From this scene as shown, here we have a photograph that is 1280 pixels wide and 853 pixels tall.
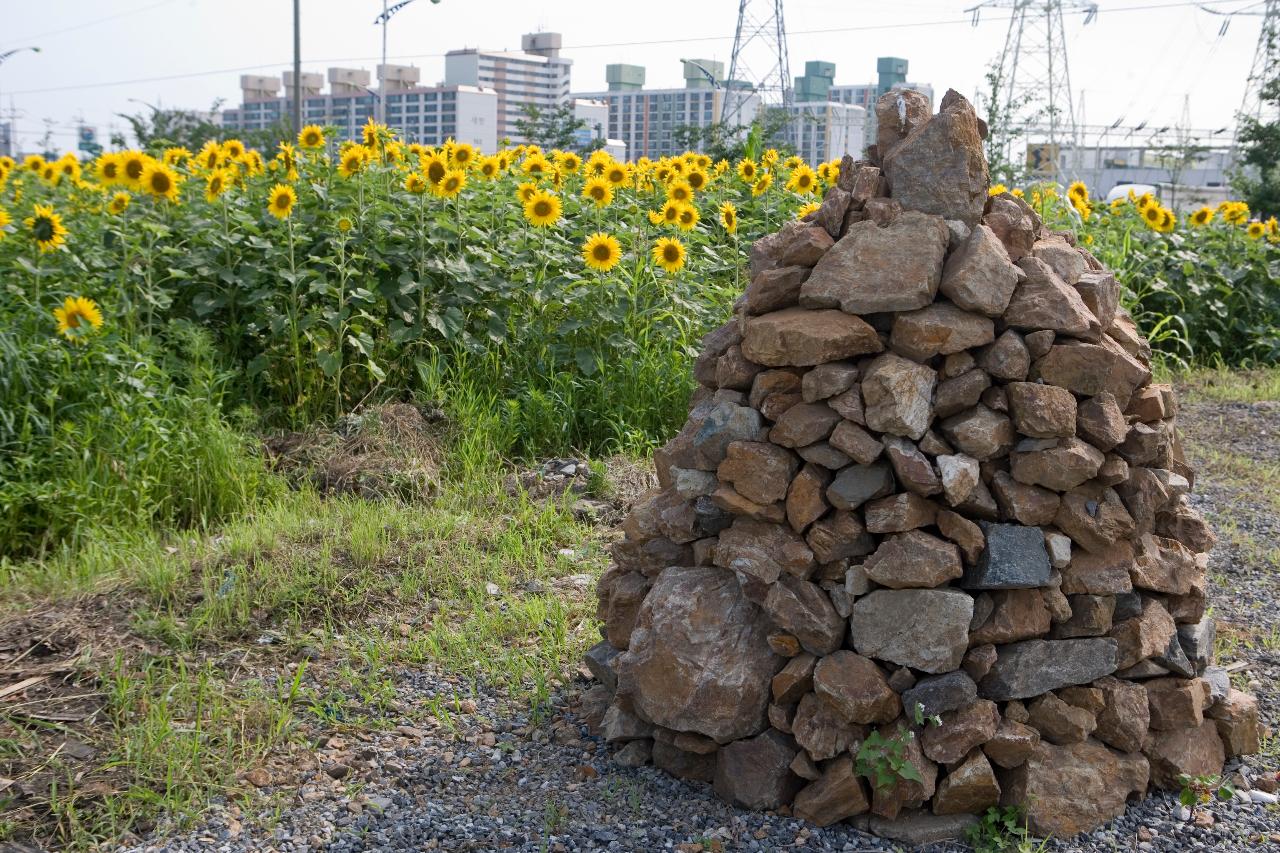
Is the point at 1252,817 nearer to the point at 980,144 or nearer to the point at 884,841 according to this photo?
the point at 884,841

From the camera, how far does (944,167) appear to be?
106 inches

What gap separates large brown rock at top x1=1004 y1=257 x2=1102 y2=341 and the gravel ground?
A: 112cm

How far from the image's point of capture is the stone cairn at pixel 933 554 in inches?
97.7

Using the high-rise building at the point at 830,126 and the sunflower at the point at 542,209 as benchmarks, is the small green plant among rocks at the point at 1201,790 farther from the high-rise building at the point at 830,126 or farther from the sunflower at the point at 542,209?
the high-rise building at the point at 830,126

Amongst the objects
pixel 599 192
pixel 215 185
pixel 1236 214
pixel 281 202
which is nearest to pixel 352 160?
pixel 281 202

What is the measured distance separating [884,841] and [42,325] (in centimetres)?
428

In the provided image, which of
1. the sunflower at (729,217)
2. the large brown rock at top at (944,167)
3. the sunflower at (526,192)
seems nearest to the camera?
the large brown rock at top at (944,167)

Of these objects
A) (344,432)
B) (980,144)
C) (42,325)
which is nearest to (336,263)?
(344,432)

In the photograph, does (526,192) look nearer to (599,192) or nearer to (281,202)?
(599,192)

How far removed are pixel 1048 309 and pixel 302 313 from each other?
3.89 metres

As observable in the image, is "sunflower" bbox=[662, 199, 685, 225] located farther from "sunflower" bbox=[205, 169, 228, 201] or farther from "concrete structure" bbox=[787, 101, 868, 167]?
"concrete structure" bbox=[787, 101, 868, 167]

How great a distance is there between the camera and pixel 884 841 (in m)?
2.47

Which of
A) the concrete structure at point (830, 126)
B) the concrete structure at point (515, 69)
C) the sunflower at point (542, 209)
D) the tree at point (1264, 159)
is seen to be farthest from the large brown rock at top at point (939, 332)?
the concrete structure at point (515, 69)

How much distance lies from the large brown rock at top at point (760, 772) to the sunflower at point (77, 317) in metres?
3.43
